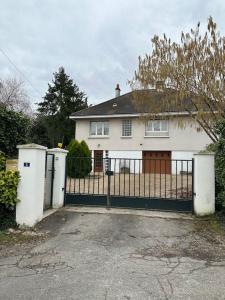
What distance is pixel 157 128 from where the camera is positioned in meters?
25.1

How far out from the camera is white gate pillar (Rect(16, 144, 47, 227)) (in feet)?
24.5

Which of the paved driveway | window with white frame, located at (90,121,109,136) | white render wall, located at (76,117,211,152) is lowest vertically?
the paved driveway

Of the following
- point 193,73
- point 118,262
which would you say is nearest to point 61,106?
point 193,73

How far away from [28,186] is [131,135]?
61.4 feet

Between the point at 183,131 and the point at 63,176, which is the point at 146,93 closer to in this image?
the point at 63,176

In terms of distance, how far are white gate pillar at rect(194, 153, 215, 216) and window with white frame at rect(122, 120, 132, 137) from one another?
1733 cm

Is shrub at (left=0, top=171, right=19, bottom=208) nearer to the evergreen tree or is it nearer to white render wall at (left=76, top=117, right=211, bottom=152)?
white render wall at (left=76, top=117, right=211, bottom=152)

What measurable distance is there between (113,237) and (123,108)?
2053 centimetres

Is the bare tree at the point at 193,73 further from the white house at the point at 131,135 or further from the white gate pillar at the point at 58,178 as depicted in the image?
the white house at the point at 131,135

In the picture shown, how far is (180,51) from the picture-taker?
13.4 metres

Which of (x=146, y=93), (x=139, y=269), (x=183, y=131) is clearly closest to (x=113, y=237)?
(x=139, y=269)

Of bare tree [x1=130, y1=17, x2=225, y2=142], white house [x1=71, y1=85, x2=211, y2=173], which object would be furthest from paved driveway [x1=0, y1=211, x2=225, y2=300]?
white house [x1=71, y1=85, x2=211, y2=173]

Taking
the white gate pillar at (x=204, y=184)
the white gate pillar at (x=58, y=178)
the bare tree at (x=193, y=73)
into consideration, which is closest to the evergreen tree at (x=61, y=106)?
the bare tree at (x=193, y=73)

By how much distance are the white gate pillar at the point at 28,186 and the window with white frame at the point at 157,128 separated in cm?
1790
